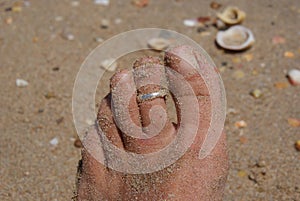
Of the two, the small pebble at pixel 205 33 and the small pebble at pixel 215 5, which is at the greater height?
the small pebble at pixel 215 5

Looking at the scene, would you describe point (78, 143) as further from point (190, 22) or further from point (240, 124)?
point (190, 22)

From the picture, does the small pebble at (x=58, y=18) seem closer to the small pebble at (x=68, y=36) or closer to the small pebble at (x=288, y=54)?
the small pebble at (x=68, y=36)

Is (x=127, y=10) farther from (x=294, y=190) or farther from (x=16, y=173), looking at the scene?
(x=294, y=190)

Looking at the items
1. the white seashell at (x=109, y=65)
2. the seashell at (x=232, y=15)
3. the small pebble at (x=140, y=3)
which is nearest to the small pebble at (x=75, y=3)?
the small pebble at (x=140, y=3)

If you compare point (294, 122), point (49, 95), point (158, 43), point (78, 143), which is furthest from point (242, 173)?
point (49, 95)

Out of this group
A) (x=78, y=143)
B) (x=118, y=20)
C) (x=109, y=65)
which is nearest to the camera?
(x=78, y=143)

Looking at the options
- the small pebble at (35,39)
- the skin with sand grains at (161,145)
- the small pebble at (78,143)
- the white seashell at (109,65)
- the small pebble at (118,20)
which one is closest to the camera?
the skin with sand grains at (161,145)

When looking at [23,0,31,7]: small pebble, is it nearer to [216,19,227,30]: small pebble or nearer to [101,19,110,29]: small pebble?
[101,19,110,29]: small pebble
